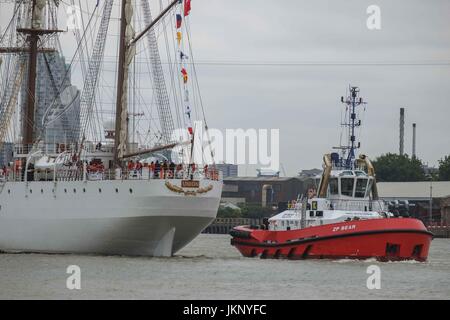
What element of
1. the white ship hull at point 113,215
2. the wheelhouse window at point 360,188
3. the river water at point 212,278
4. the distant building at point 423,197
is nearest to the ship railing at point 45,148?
the white ship hull at point 113,215

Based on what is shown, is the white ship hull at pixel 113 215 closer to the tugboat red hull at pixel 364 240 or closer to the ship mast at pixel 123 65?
the ship mast at pixel 123 65

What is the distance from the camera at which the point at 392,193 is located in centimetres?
18500

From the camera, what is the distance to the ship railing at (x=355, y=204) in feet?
283

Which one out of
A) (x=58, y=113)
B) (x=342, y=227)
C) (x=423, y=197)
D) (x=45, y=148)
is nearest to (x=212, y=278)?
(x=342, y=227)

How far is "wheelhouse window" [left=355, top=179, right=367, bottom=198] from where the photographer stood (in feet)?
285

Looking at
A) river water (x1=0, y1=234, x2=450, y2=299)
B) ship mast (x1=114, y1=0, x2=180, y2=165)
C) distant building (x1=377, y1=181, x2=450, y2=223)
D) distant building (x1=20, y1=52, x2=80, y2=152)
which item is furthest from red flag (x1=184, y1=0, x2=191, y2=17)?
distant building (x1=377, y1=181, x2=450, y2=223)

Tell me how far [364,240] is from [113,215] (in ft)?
47.8

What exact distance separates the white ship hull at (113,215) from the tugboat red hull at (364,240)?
574 centimetres

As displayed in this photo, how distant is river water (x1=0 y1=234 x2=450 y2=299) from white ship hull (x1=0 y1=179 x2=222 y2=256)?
1584mm

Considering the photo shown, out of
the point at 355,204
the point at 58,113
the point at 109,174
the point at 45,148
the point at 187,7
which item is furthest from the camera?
the point at 58,113

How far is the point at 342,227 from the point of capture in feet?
263

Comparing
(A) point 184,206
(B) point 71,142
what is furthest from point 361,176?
(B) point 71,142

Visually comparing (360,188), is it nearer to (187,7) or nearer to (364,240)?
(364,240)
